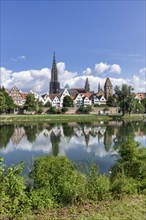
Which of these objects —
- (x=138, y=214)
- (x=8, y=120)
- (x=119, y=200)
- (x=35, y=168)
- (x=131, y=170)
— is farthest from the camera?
(x=8, y=120)

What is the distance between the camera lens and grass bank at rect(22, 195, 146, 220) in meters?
6.30

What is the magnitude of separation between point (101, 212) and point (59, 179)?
1.66m

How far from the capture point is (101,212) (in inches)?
261

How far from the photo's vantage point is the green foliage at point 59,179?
7234 millimetres

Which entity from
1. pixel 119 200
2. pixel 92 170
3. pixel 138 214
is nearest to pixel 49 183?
pixel 92 170

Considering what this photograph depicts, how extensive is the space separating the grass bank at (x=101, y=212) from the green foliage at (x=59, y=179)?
39cm

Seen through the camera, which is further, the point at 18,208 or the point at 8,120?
the point at 8,120

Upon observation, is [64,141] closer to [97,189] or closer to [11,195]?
[97,189]

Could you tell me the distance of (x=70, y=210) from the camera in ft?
22.1

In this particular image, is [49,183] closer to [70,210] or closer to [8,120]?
[70,210]

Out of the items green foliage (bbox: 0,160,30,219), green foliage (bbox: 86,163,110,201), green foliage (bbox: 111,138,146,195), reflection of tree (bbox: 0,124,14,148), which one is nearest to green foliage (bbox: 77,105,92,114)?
reflection of tree (bbox: 0,124,14,148)

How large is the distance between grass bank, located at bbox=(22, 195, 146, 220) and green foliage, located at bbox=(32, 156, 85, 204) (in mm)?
388

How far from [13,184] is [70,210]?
5.99 feet

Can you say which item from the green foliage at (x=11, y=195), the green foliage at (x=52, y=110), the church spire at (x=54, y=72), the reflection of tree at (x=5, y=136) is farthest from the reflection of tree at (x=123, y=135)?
the church spire at (x=54, y=72)
